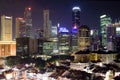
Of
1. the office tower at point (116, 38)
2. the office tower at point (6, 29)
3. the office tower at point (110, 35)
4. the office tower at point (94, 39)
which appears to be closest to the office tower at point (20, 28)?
the office tower at point (6, 29)

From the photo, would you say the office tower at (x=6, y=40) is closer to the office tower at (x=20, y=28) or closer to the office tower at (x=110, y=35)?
the office tower at (x=20, y=28)

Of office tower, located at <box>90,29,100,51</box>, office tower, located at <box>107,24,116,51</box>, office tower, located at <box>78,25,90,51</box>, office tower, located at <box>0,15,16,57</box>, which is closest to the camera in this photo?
office tower, located at <box>107,24,116,51</box>

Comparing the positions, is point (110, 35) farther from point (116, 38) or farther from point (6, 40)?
point (6, 40)

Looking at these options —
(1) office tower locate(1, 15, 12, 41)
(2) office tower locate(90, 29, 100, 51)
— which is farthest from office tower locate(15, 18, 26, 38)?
(2) office tower locate(90, 29, 100, 51)

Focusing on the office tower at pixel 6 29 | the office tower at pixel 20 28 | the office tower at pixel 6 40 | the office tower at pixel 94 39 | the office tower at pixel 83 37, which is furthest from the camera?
the office tower at pixel 20 28

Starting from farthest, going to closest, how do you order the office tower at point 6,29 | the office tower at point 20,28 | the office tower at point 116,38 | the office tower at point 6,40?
the office tower at point 20,28
the office tower at point 6,29
the office tower at point 6,40
the office tower at point 116,38

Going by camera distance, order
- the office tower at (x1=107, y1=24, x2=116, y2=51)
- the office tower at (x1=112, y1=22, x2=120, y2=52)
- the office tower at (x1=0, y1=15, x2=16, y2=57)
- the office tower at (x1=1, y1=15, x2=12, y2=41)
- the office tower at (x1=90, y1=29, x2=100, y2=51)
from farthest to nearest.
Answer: the office tower at (x1=1, y1=15, x2=12, y2=41) < the office tower at (x1=0, y1=15, x2=16, y2=57) < the office tower at (x1=90, y1=29, x2=100, y2=51) < the office tower at (x1=107, y1=24, x2=116, y2=51) < the office tower at (x1=112, y1=22, x2=120, y2=52)

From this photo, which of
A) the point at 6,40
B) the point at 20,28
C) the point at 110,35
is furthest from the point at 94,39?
the point at 20,28

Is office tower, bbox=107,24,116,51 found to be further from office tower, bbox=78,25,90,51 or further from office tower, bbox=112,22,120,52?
office tower, bbox=78,25,90,51

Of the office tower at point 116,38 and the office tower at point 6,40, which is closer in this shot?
the office tower at point 116,38

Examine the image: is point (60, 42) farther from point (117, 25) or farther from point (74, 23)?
point (117, 25)

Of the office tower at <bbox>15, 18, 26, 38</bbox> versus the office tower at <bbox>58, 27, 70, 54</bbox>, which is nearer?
the office tower at <bbox>58, 27, 70, 54</bbox>
